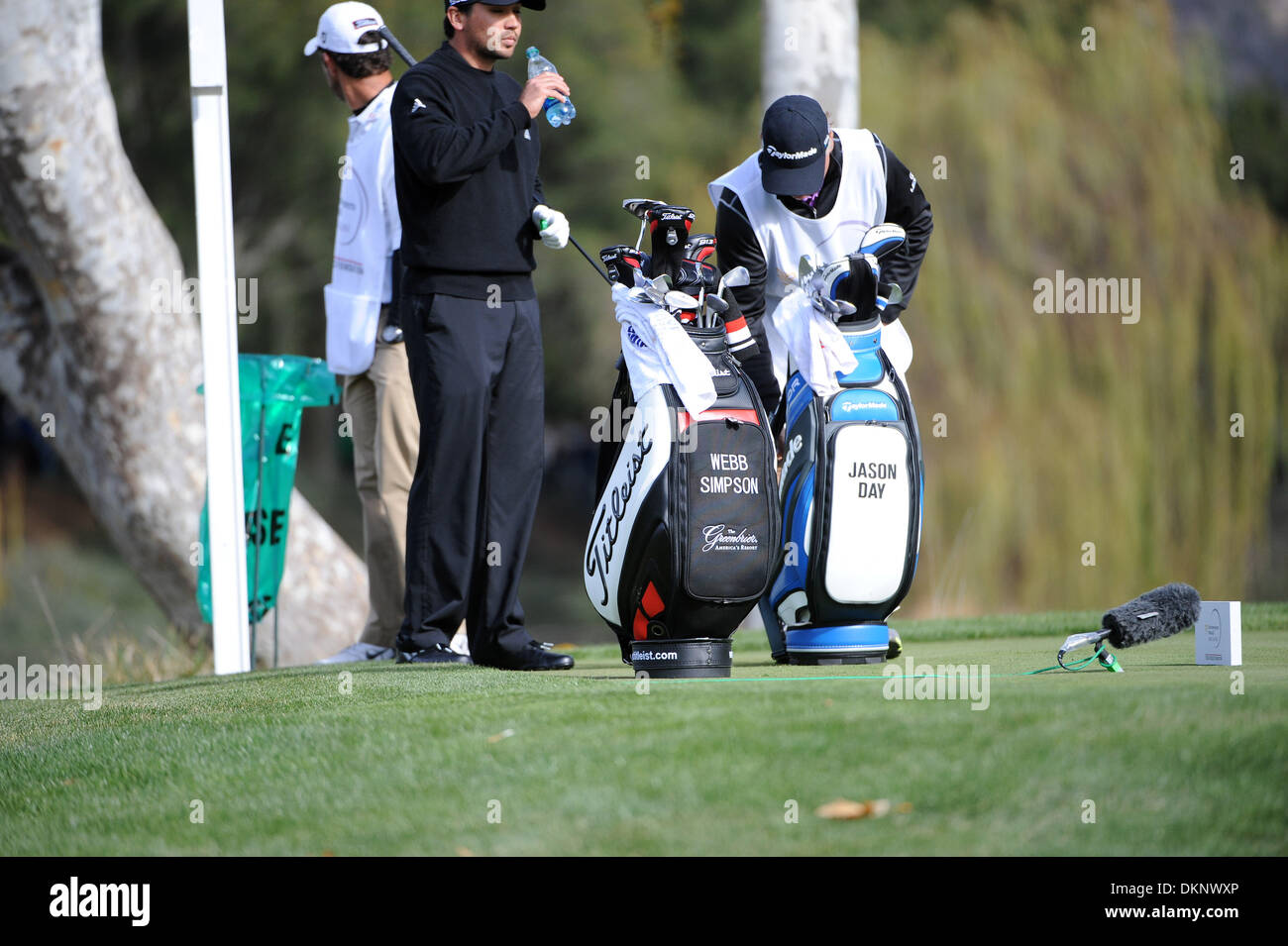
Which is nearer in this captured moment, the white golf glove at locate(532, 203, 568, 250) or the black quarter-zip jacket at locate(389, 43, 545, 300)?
the black quarter-zip jacket at locate(389, 43, 545, 300)

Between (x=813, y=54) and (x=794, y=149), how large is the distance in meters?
4.09

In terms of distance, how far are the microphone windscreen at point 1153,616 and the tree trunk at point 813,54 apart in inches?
179

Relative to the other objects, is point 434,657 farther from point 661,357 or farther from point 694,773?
point 694,773

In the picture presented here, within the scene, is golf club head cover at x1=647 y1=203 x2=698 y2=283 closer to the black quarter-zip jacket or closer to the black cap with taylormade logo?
the black cap with taylormade logo

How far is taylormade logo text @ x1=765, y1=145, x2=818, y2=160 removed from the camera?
5.02 metres

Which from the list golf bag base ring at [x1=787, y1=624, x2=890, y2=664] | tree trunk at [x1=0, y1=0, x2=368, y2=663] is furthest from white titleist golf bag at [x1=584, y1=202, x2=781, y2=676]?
tree trunk at [x1=0, y1=0, x2=368, y2=663]

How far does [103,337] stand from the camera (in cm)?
950

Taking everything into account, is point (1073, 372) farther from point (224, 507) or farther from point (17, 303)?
point (17, 303)

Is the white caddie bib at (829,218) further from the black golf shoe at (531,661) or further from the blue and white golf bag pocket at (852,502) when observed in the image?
the black golf shoe at (531,661)

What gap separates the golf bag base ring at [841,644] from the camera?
4887mm

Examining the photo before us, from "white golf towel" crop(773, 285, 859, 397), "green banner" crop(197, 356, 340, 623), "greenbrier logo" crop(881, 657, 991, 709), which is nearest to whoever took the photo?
"greenbrier logo" crop(881, 657, 991, 709)

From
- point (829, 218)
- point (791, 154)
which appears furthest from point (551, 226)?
point (829, 218)
